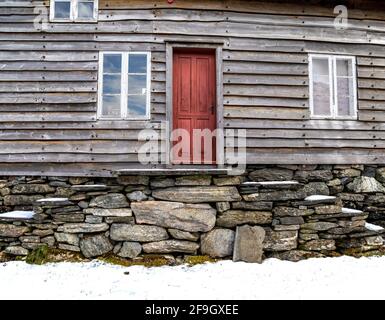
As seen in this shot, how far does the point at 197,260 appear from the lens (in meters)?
5.46

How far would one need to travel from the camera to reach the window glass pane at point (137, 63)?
6.39m

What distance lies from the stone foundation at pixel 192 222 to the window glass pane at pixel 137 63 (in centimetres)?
226

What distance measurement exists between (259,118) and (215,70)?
138 centimetres

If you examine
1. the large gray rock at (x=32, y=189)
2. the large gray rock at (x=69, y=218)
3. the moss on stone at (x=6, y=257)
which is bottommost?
the moss on stone at (x=6, y=257)

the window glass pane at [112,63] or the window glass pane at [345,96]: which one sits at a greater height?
the window glass pane at [112,63]

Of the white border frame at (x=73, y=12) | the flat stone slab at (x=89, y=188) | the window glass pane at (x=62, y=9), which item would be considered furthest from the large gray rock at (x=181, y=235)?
the window glass pane at (x=62, y=9)

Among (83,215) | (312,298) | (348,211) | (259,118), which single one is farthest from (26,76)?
(348,211)

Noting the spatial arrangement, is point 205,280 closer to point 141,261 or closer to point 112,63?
point 141,261

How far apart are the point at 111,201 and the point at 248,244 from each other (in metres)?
2.56

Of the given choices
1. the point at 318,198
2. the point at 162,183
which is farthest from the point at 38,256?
the point at 318,198

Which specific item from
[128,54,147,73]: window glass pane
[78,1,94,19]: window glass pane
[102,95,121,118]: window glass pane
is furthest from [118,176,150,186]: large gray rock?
[78,1,94,19]: window glass pane

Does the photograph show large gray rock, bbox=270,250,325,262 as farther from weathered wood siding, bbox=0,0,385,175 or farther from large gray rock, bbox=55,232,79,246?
large gray rock, bbox=55,232,79,246

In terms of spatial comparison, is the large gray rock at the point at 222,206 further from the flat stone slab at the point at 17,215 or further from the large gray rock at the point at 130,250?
the flat stone slab at the point at 17,215

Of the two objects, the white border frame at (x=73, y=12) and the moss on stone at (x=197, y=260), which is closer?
the moss on stone at (x=197, y=260)
